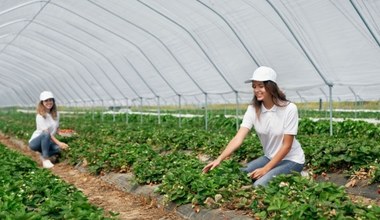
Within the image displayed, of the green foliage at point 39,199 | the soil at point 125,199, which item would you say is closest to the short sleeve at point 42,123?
the soil at point 125,199

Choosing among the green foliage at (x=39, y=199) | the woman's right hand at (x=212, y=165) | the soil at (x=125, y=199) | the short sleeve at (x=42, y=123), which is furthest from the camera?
the short sleeve at (x=42, y=123)

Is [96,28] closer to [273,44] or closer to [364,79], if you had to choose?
[273,44]

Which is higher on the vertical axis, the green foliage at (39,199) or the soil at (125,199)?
the green foliage at (39,199)

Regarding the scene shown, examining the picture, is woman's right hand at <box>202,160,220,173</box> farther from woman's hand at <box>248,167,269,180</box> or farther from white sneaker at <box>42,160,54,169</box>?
white sneaker at <box>42,160,54,169</box>

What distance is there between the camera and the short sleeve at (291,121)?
5168 mm

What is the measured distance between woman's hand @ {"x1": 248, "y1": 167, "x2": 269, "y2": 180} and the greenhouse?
0.08 m

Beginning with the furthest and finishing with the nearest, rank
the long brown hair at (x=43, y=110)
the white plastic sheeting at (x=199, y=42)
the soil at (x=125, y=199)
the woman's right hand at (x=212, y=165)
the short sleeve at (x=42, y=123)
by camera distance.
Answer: the short sleeve at (x=42, y=123)
the long brown hair at (x=43, y=110)
the white plastic sheeting at (x=199, y=42)
the soil at (x=125, y=199)
the woman's right hand at (x=212, y=165)

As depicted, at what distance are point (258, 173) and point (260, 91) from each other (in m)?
0.86

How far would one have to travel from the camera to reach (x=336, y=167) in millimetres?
6934

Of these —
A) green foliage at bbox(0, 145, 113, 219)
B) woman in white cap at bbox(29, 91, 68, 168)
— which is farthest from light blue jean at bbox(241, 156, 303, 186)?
woman in white cap at bbox(29, 91, 68, 168)

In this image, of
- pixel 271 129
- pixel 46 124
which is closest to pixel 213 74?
pixel 46 124

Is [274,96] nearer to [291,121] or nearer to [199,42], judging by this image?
[291,121]

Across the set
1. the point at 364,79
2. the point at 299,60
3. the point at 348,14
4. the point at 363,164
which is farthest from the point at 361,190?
the point at 299,60

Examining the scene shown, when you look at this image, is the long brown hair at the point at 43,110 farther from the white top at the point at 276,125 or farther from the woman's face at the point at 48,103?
the white top at the point at 276,125
